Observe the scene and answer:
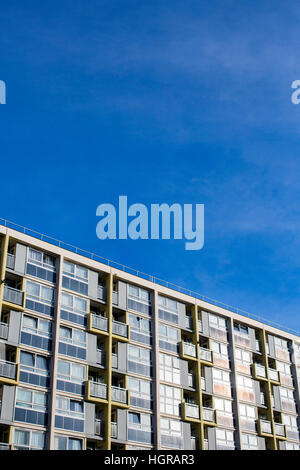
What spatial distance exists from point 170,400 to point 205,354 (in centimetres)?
675

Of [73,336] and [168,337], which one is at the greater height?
[168,337]

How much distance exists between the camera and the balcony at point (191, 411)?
59.8 meters

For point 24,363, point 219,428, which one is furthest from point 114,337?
point 219,428

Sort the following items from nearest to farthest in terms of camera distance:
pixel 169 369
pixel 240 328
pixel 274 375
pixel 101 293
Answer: pixel 101 293
pixel 169 369
pixel 240 328
pixel 274 375

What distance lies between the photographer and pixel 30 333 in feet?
169

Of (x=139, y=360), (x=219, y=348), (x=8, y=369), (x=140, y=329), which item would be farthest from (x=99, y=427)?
(x=219, y=348)

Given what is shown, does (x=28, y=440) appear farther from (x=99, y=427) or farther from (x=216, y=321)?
(x=216, y=321)

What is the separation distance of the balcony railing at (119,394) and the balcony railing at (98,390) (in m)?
0.93

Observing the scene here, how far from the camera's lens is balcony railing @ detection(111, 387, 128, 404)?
5484 centimetres

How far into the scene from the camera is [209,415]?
61875 millimetres

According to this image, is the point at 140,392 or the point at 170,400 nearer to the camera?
the point at 140,392

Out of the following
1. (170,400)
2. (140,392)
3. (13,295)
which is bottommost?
(170,400)

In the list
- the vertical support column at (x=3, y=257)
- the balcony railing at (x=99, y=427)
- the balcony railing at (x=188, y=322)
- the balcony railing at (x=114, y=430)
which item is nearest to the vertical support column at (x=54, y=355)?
the balcony railing at (x=99, y=427)
